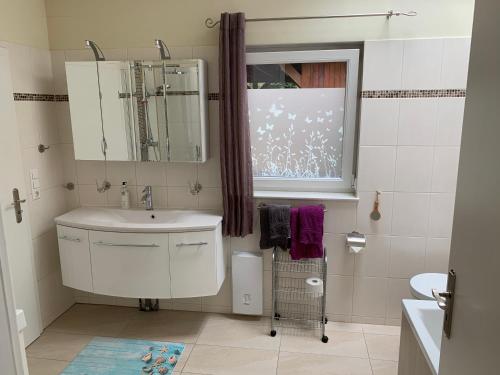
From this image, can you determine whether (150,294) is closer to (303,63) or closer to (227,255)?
(227,255)

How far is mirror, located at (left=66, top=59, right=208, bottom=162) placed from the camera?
2.55 meters

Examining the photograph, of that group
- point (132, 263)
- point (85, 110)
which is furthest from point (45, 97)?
point (132, 263)

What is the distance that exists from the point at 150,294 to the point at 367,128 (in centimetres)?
Result: 189

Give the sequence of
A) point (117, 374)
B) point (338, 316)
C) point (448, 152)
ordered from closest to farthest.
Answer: point (117, 374), point (448, 152), point (338, 316)

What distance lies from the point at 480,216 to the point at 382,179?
5.94 feet

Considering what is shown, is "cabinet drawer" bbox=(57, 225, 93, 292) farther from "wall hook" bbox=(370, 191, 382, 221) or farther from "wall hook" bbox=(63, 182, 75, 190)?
"wall hook" bbox=(370, 191, 382, 221)

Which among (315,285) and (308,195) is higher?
(308,195)

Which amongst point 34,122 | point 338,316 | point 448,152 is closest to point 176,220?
point 34,122

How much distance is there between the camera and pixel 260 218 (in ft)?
8.86

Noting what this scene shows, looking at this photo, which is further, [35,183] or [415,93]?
[35,183]

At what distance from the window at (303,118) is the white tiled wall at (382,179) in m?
0.16

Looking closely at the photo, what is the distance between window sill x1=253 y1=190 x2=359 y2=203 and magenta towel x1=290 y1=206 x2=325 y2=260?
0.10 m

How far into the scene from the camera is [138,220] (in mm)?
2871

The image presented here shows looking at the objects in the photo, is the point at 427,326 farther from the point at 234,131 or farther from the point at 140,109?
the point at 140,109
